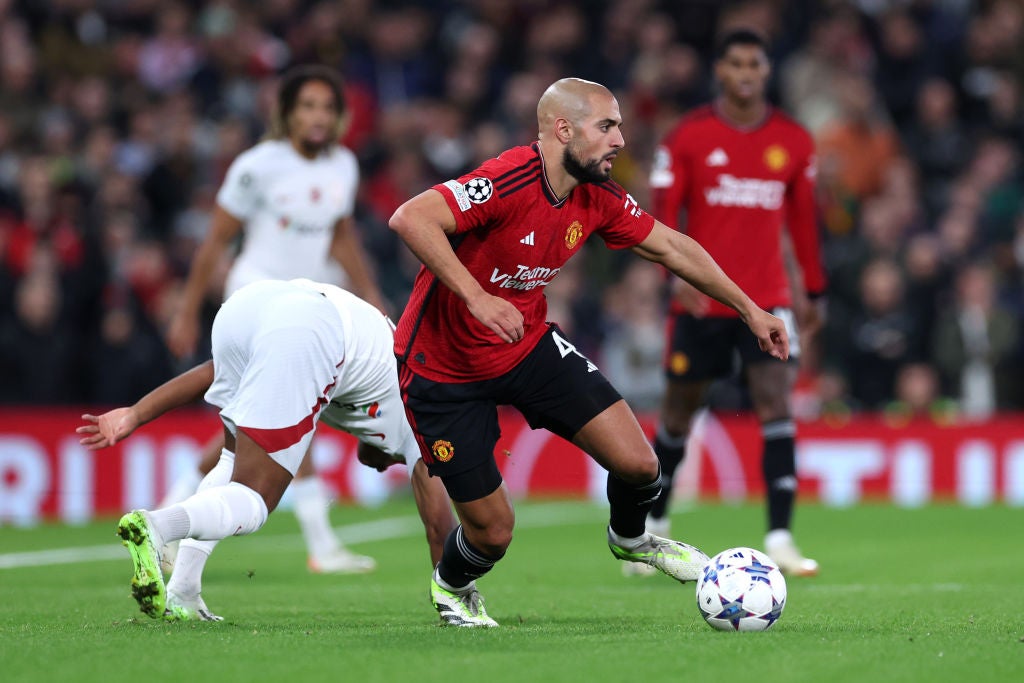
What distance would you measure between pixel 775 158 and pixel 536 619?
3.36 meters

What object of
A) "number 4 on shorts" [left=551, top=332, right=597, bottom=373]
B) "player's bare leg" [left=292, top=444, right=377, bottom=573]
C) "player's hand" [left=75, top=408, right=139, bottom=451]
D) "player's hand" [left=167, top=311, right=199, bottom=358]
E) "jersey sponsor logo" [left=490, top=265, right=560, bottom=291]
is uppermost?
"jersey sponsor logo" [left=490, top=265, right=560, bottom=291]

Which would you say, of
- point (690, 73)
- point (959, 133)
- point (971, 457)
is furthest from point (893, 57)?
point (971, 457)

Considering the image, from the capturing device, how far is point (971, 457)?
47.1 feet

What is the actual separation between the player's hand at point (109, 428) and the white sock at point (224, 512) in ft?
1.58

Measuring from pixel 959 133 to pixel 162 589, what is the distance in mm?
13318

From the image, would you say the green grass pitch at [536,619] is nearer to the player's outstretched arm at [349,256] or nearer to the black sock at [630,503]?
the black sock at [630,503]

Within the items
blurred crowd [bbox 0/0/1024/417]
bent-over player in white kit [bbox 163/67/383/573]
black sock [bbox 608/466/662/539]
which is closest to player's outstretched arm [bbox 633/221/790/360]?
black sock [bbox 608/466/662/539]

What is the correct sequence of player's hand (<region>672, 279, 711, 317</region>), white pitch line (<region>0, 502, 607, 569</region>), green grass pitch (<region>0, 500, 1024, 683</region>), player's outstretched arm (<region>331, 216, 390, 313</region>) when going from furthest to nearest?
white pitch line (<region>0, 502, 607, 569</region>) → player's outstretched arm (<region>331, 216, 390, 313</region>) → player's hand (<region>672, 279, 711, 317</region>) → green grass pitch (<region>0, 500, 1024, 683</region>)

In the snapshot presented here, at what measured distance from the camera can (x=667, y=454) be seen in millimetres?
8797

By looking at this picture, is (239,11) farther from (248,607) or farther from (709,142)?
(248,607)

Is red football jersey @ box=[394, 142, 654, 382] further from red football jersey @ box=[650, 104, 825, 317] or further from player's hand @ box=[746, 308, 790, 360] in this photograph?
red football jersey @ box=[650, 104, 825, 317]

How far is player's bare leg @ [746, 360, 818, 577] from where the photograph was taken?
8.38 metres

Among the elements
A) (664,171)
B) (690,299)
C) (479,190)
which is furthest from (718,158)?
(479,190)

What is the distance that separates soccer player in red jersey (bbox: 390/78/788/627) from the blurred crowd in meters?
8.81
